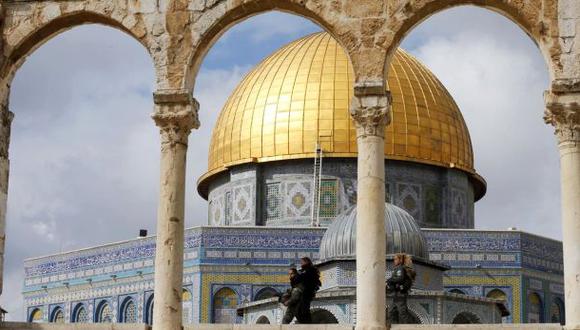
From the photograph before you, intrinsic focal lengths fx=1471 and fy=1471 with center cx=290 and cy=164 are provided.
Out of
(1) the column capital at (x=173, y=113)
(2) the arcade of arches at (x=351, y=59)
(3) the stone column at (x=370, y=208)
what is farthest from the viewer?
(1) the column capital at (x=173, y=113)

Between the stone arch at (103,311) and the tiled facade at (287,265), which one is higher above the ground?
the tiled facade at (287,265)

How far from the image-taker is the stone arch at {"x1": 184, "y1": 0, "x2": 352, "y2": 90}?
2142cm

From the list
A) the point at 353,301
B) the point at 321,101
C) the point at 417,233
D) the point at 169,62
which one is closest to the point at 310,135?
the point at 321,101

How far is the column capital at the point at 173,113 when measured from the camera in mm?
21266

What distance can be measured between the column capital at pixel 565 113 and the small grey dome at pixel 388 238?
40.5 ft

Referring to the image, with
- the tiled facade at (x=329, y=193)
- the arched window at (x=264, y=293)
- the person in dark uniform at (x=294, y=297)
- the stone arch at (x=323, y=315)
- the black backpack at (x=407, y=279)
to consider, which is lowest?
the person in dark uniform at (x=294, y=297)

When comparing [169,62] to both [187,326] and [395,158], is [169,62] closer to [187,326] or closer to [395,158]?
[187,326]

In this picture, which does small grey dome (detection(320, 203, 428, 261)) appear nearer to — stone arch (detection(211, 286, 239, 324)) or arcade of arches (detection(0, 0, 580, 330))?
stone arch (detection(211, 286, 239, 324))

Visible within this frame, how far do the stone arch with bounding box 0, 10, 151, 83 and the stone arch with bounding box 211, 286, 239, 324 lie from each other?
20009mm

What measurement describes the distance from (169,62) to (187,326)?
3.84 metres

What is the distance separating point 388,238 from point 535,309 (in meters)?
10.8

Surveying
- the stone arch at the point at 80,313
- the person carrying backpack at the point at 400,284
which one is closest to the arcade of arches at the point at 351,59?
the person carrying backpack at the point at 400,284

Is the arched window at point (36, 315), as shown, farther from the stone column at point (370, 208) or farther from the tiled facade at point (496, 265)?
the stone column at point (370, 208)

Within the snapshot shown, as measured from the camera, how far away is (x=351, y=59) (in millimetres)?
21109
